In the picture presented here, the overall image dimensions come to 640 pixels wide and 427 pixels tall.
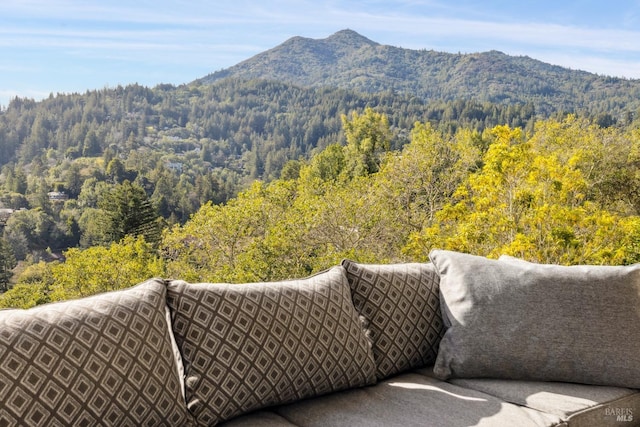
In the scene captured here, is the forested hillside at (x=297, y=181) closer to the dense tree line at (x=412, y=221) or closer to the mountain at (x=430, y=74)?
the dense tree line at (x=412, y=221)

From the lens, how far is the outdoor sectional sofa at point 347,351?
121cm

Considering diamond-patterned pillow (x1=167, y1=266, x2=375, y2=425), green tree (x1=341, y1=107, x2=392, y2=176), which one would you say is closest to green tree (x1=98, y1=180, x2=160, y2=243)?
green tree (x1=341, y1=107, x2=392, y2=176)

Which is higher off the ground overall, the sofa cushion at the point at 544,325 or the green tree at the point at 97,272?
the sofa cushion at the point at 544,325

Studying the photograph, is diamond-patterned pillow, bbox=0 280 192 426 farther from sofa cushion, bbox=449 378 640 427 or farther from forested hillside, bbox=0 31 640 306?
forested hillside, bbox=0 31 640 306

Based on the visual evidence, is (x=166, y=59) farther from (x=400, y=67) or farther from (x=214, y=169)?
(x=400, y=67)

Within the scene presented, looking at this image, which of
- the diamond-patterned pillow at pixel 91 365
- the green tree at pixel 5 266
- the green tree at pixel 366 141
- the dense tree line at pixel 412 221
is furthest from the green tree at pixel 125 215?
the diamond-patterned pillow at pixel 91 365

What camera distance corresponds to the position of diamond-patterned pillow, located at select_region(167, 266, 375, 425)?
138 centimetres

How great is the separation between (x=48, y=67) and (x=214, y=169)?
19375mm

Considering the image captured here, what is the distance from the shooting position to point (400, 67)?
112 metres

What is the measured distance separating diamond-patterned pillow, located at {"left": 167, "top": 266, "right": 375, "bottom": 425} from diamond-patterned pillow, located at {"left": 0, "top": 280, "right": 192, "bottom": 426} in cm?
7

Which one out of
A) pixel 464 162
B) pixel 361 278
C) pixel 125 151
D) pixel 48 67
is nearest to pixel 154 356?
pixel 361 278

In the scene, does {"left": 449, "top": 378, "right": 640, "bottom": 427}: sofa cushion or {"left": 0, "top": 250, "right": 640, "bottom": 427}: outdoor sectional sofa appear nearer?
{"left": 0, "top": 250, "right": 640, "bottom": 427}: outdoor sectional sofa

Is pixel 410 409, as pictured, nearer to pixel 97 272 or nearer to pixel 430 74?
pixel 97 272

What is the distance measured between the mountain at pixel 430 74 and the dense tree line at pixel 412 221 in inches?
1965
